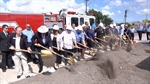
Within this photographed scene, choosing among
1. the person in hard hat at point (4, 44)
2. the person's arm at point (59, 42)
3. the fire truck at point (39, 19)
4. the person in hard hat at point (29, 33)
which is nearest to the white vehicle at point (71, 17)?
the fire truck at point (39, 19)

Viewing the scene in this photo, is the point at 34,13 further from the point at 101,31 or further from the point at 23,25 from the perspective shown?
the point at 101,31

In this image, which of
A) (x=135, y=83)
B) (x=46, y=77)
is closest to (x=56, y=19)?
(x=46, y=77)

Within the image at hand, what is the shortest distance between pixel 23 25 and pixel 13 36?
3649 millimetres

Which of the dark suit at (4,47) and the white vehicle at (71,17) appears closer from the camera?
the dark suit at (4,47)

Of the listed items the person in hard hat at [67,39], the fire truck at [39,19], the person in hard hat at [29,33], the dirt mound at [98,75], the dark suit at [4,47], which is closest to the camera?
the dirt mound at [98,75]

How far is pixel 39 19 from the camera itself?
9.12 meters

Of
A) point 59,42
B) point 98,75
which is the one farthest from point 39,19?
point 98,75

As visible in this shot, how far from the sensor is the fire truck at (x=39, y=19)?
7998 millimetres

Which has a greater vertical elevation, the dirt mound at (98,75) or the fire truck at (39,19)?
the fire truck at (39,19)

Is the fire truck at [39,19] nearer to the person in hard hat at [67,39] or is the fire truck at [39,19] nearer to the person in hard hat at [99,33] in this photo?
the person in hard hat at [99,33]

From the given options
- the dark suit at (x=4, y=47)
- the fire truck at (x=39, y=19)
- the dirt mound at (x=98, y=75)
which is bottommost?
the dirt mound at (x=98, y=75)

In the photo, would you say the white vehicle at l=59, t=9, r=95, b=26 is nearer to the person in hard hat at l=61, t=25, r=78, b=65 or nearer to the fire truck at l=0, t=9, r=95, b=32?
the fire truck at l=0, t=9, r=95, b=32

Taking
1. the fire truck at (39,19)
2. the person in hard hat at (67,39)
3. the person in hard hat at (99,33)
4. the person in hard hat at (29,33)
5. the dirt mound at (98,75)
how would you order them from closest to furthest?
1. the dirt mound at (98,75)
2. the person in hard hat at (67,39)
3. the person in hard hat at (29,33)
4. the fire truck at (39,19)
5. the person in hard hat at (99,33)

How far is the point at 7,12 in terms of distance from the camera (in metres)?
8.01
